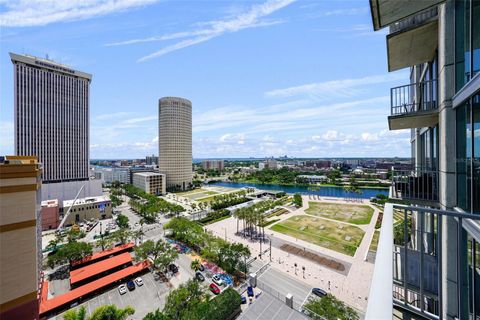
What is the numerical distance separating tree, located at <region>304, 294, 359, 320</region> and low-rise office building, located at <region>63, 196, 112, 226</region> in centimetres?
3826

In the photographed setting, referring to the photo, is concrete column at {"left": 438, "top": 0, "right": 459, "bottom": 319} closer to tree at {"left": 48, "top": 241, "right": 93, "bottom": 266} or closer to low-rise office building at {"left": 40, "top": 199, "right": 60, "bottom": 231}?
tree at {"left": 48, "top": 241, "right": 93, "bottom": 266}

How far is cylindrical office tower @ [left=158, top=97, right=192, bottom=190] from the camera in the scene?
6594 cm

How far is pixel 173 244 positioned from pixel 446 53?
2825cm

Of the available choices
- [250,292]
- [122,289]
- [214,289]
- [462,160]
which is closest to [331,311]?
[250,292]

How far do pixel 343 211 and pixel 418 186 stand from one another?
1476 inches

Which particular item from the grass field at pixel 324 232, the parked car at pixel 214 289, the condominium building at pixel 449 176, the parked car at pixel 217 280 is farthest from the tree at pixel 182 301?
the grass field at pixel 324 232

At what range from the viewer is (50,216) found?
108 feet

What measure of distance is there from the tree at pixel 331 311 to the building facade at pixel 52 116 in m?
52.6

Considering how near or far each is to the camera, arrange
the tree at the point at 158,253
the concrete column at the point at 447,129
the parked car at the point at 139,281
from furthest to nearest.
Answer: the tree at the point at 158,253 < the parked car at the point at 139,281 < the concrete column at the point at 447,129

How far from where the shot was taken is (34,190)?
945 cm

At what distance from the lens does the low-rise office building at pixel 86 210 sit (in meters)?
35.1

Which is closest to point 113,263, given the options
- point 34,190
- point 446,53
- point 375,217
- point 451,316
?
point 34,190

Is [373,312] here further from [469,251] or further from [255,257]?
[255,257]

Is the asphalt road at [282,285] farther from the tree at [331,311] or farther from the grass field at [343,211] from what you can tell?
the grass field at [343,211]
